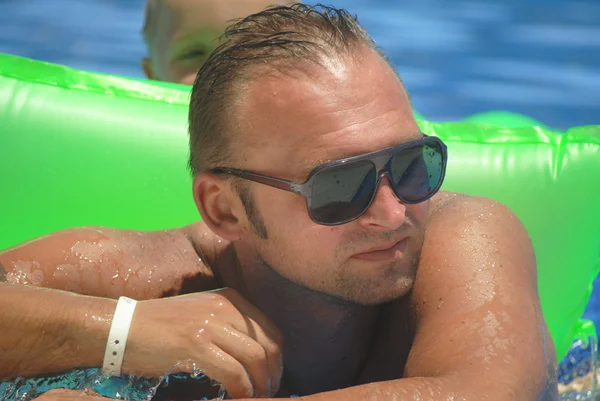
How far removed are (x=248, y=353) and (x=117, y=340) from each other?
0.26m

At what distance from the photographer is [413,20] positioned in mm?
6500

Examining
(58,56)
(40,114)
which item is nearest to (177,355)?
(40,114)

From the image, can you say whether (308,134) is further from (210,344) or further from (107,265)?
(107,265)

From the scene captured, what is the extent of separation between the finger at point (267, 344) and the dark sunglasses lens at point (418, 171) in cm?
38

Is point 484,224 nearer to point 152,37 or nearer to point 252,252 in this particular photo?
point 252,252

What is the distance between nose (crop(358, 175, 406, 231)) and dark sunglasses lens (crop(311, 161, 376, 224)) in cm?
2

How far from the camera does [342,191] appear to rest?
1.89m

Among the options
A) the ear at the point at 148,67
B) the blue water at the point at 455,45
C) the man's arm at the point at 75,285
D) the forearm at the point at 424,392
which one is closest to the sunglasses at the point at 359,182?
the forearm at the point at 424,392

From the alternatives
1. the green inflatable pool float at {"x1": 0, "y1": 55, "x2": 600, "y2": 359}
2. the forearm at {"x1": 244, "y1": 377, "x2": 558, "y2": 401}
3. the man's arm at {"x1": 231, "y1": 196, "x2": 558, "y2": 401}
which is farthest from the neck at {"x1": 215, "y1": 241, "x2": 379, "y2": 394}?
the green inflatable pool float at {"x1": 0, "y1": 55, "x2": 600, "y2": 359}

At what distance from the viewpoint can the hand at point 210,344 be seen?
6.18ft

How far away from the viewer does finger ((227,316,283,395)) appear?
1923 millimetres

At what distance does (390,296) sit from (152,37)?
2.12m

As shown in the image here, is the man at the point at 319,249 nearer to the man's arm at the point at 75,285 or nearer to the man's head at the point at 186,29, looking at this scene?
the man's arm at the point at 75,285

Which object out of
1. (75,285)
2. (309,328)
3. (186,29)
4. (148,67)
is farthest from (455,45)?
(75,285)
